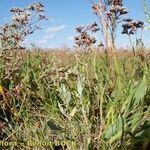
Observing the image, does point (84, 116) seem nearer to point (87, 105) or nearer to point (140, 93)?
point (87, 105)

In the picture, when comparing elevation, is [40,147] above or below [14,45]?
below

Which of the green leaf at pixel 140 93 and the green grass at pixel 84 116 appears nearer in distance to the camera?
the green grass at pixel 84 116

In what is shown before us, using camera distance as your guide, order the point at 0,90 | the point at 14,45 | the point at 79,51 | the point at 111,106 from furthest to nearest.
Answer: the point at 14,45
the point at 79,51
the point at 0,90
the point at 111,106

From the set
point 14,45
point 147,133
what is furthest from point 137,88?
point 14,45

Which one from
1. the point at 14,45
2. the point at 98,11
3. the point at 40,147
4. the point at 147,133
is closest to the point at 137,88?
the point at 147,133

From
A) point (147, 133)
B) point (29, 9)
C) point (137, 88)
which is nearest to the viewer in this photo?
point (147, 133)

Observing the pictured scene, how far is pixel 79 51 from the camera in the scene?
2887 millimetres

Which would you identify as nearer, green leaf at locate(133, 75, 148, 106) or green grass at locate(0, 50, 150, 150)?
green grass at locate(0, 50, 150, 150)

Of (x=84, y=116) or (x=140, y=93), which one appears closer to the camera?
(x=84, y=116)

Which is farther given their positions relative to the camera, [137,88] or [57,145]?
[137,88]

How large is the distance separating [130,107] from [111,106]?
15cm

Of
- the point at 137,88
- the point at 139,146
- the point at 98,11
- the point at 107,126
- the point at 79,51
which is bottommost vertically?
the point at 139,146

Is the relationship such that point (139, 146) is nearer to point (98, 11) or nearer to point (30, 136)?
point (30, 136)

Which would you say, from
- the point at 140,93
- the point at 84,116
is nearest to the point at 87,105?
the point at 84,116
